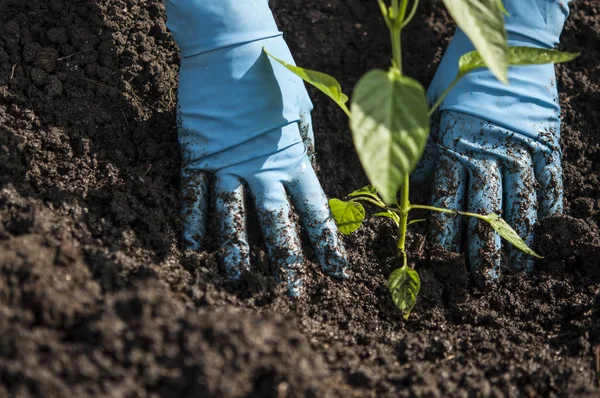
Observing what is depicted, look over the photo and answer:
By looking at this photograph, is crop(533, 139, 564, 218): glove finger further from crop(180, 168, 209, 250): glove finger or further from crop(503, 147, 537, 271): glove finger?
crop(180, 168, 209, 250): glove finger

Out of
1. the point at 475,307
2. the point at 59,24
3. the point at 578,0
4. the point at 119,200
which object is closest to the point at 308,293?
the point at 475,307

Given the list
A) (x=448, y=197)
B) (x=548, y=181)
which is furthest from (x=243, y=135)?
(x=548, y=181)

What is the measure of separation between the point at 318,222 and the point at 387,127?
58 cm

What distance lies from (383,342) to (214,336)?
19.0 inches

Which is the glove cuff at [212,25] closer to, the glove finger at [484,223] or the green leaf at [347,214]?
the green leaf at [347,214]

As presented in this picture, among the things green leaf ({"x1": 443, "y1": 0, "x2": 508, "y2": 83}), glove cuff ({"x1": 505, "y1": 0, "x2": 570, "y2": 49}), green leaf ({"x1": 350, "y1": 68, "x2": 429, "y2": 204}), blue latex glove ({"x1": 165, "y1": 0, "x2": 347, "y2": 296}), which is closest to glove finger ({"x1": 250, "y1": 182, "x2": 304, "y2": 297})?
blue latex glove ({"x1": 165, "y1": 0, "x2": 347, "y2": 296})

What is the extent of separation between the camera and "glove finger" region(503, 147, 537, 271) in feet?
5.40

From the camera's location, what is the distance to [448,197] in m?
1.68

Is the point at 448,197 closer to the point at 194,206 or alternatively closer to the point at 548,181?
the point at 548,181

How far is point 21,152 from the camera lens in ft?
4.95

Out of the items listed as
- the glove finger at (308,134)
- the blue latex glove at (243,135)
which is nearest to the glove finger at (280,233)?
the blue latex glove at (243,135)

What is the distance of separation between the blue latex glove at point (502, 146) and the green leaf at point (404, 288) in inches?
10.7

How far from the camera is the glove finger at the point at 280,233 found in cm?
150

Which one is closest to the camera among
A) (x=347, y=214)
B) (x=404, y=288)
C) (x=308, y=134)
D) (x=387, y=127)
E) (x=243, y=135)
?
(x=387, y=127)
